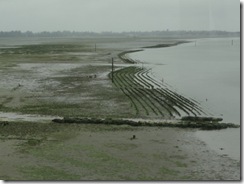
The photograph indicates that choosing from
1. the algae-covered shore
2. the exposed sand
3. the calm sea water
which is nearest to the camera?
the exposed sand

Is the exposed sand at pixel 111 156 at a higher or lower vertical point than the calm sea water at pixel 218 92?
lower

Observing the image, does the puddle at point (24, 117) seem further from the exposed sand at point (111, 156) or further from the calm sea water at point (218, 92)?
the calm sea water at point (218, 92)

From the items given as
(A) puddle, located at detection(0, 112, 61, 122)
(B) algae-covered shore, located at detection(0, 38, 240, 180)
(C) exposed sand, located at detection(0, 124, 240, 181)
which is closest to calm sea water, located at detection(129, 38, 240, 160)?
(B) algae-covered shore, located at detection(0, 38, 240, 180)

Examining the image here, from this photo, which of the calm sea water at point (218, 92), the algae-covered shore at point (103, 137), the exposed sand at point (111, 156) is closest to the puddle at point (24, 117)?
the algae-covered shore at point (103, 137)

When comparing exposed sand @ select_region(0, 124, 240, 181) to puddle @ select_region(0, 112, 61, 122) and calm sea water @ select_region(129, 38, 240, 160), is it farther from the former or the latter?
puddle @ select_region(0, 112, 61, 122)

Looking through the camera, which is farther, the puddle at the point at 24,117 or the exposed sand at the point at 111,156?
the puddle at the point at 24,117

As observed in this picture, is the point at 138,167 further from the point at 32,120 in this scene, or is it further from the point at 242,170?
the point at 32,120

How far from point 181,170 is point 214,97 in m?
14.5

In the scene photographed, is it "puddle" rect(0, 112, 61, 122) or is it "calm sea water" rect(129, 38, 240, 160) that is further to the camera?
"puddle" rect(0, 112, 61, 122)

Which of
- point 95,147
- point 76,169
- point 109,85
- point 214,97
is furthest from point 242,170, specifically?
point 109,85

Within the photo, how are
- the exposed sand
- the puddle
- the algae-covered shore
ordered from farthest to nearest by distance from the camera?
the puddle < the algae-covered shore < the exposed sand

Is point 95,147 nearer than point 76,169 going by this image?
No

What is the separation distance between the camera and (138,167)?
1249 cm

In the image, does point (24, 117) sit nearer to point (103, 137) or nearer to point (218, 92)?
point (103, 137)
